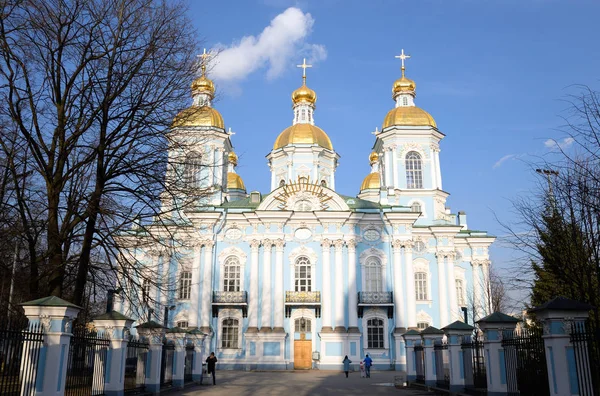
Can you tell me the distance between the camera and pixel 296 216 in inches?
1249

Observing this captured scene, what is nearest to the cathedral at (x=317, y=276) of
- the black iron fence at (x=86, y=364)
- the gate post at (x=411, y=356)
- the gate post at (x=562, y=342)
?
the gate post at (x=411, y=356)

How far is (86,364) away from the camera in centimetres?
1169

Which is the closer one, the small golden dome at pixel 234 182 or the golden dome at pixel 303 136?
the golden dome at pixel 303 136

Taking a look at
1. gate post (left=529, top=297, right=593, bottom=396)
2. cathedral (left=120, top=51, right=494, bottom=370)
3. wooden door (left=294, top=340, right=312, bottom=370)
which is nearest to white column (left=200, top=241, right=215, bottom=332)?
cathedral (left=120, top=51, right=494, bottom=370)

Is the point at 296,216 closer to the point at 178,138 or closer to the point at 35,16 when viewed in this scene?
the point at 178,138

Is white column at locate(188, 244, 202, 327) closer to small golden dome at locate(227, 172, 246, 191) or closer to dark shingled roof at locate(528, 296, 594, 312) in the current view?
small golden dome at locate(227, 172, 246, 191)

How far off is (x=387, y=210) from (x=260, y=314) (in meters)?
9.36

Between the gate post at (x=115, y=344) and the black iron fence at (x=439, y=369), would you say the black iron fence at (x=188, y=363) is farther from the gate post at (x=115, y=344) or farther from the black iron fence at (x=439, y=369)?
the black iron fence at (x=439, y=369)

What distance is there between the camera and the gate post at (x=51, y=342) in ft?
30.7

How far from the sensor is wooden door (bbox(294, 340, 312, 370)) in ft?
97.2

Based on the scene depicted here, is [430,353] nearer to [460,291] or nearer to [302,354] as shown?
[302,354]

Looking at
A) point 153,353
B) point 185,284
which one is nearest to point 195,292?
point 185,284

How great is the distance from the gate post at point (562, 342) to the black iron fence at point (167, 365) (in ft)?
34.2

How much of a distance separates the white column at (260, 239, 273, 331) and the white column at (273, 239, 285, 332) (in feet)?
1.24
